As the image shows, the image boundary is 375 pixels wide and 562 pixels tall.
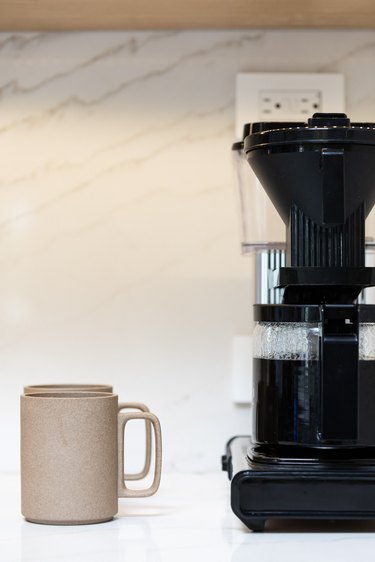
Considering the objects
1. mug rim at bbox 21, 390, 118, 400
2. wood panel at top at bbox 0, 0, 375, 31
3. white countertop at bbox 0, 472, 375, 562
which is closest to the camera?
white countertop at bbox 0, 472, 375, 562

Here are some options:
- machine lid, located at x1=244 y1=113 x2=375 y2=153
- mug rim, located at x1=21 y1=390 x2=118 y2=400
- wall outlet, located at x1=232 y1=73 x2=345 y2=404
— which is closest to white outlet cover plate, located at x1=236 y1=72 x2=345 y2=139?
wall outlet, located at x1=232 y1=73 x2=345 y2=404

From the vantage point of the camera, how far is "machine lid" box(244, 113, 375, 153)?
2.65ft

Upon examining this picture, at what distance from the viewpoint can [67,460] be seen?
2.71ft

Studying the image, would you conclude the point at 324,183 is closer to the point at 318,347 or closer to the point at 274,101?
the point at 318,347

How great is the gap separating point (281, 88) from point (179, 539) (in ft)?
2.14

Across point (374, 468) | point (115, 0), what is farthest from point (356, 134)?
point (115, 0)

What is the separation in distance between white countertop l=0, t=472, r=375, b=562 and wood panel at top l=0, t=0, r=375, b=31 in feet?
2.00

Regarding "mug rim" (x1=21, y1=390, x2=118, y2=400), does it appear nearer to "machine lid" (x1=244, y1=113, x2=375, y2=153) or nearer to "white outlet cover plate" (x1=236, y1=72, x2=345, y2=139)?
"machine lid" (x1=244, y1=113, x2=375, y2=153)

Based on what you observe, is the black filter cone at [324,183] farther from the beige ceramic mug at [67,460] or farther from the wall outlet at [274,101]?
the wall outlet at [274,101]

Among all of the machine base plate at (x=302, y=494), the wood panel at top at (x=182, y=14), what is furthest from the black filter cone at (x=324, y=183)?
the wood panel at top at (x=182, y=14)

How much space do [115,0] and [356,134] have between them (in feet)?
1.51

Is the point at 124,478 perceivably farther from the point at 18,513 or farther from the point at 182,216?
the point at 182,216

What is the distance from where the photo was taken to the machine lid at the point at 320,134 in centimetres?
81

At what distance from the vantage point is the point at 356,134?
0.81 meters
